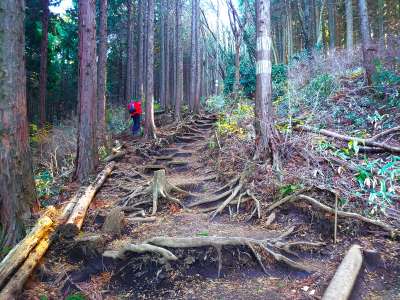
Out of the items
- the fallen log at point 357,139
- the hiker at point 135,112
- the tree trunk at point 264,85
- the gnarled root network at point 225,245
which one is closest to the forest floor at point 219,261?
the gnarled root network at point 225,245

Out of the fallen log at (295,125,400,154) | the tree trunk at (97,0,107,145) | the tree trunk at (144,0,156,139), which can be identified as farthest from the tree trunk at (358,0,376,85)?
the tree trunk at (97,0,107,145)

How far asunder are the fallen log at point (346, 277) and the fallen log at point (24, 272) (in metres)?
3.63

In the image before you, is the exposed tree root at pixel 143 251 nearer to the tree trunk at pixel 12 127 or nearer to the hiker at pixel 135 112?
the tree trunk at pixel 12 127

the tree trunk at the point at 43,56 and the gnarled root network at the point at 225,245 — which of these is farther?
the tree trunk at the point at 43,56

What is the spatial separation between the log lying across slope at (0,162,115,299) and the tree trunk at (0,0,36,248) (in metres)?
0.53

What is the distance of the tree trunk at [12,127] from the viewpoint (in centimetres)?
541

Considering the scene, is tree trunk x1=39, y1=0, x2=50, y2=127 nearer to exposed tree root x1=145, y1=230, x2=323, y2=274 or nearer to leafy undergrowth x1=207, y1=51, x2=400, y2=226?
leafy undergrowth x1=207, y1=51, x2=400, y2=226

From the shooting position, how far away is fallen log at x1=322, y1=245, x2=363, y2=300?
11.1 ft

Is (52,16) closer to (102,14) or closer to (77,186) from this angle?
(102,14)

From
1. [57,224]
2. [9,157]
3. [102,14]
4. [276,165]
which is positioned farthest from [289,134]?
[102,14]

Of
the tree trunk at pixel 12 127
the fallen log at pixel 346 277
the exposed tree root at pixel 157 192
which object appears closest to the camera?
the fallen log at pixel 346 277

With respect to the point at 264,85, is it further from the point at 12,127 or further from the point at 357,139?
the point at 12,127

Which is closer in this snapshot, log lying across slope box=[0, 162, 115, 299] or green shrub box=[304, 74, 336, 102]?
log lying across slope box=[0, 162, 115, 299]

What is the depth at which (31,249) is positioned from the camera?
4777 mm
